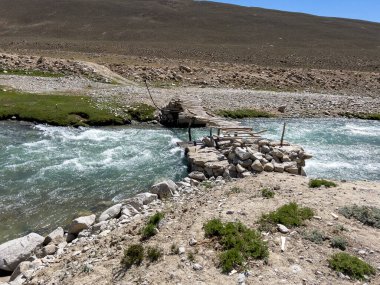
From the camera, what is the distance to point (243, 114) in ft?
122

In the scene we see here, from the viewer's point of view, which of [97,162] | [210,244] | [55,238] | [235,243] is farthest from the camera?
[97,162]

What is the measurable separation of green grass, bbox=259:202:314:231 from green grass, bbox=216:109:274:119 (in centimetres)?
2338

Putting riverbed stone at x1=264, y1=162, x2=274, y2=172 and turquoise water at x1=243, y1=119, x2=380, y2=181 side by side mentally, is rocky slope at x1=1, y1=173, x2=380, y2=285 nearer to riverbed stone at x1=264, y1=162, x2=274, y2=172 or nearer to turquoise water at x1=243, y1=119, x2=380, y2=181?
riverbed stone at x1=264, y1=162, x2=274, y2=172

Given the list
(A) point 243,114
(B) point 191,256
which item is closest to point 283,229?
(B) point 191,256

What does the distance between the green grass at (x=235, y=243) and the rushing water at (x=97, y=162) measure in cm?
714

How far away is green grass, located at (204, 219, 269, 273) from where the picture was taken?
10.4 meters

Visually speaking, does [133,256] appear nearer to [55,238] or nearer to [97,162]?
[55,238]

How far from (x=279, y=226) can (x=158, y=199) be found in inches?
231

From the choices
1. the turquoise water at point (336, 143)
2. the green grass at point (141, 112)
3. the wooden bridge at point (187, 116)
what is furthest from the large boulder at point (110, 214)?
the green grass at point (141, 112)

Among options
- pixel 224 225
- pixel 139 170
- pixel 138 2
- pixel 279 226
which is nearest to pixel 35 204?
pixel 139 170

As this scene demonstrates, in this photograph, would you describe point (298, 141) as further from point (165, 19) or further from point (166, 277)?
point (165, 19)

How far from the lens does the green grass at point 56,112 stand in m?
31.8

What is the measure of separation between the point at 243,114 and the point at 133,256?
27.8 meters

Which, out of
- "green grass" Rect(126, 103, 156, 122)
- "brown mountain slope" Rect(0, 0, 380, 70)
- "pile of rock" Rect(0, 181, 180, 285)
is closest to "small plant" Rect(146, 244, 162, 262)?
A: "pile of rock" Rect(0, 181, 180, 285)
